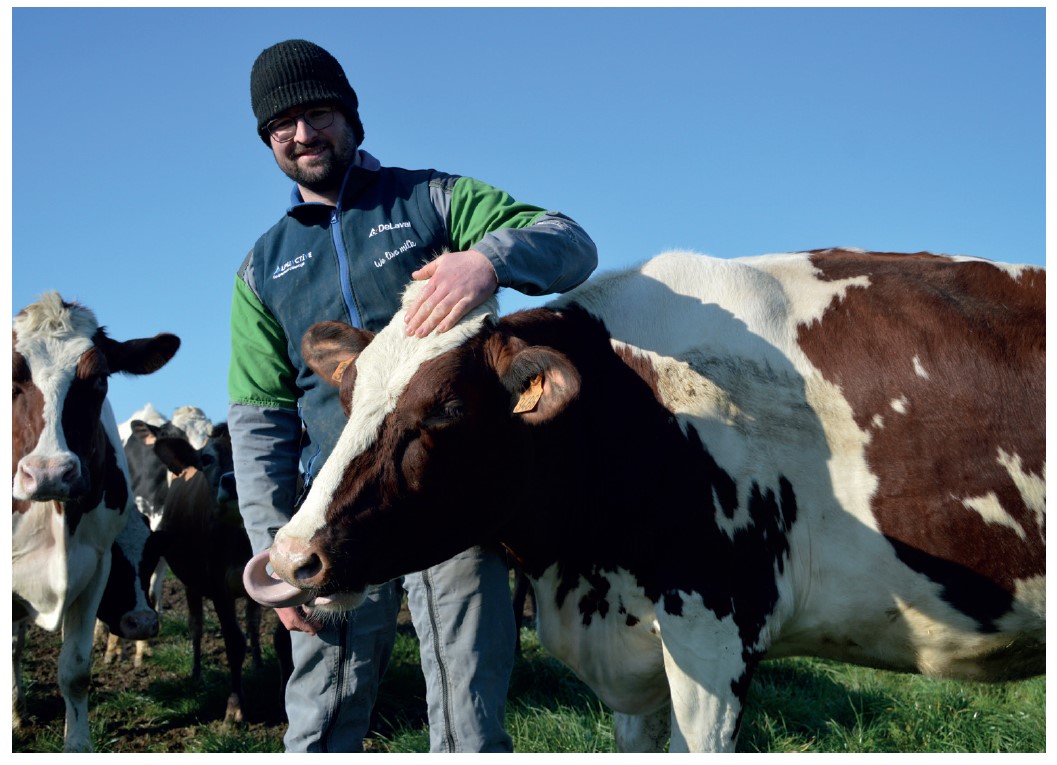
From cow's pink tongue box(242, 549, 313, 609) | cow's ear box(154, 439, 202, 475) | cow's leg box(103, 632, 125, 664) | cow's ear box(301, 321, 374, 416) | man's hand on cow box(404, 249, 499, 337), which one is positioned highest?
man's hand on cow box(404, 249, 499, 337)

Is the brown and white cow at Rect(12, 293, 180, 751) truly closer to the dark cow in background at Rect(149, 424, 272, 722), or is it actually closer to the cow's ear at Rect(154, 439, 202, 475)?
the dark cow in background at Rect(149, 424, 272, 722)

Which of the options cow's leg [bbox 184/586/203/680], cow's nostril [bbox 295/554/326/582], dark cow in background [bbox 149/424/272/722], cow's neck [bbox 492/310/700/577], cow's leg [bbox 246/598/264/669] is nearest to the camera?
cow's nostril [bbox 295/554/326/582]

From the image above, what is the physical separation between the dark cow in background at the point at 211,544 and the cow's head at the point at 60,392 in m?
1.15

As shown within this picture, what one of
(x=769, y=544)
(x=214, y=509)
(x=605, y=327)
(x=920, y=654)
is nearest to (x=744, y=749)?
(x=920, y=654)

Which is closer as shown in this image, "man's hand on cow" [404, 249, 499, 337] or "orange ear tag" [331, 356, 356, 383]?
"man's hand on cow" [404, 249, 499, 337]

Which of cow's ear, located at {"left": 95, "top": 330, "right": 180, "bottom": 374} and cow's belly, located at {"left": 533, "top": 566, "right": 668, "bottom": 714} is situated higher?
cow's ear, located at {"left": 95, "top": 330, "right": 180, "bottom": 374}

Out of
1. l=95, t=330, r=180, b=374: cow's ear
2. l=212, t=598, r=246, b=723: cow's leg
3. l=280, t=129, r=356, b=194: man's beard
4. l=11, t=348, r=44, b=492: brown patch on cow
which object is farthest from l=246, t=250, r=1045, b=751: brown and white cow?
l=212, t=598, r=246, b=723: cow's leg

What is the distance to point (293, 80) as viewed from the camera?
142 inches

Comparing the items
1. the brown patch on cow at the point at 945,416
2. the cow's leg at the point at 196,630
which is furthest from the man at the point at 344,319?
the cow's leg at the point at 196,630

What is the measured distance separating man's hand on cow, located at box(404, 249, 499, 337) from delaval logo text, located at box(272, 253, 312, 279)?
67cm

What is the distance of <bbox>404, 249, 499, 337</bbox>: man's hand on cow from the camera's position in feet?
10.1

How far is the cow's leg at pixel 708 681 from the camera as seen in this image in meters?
3.17

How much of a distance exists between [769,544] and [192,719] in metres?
5.09

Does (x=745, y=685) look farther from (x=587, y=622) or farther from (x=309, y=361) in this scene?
(x=309, y=361)
